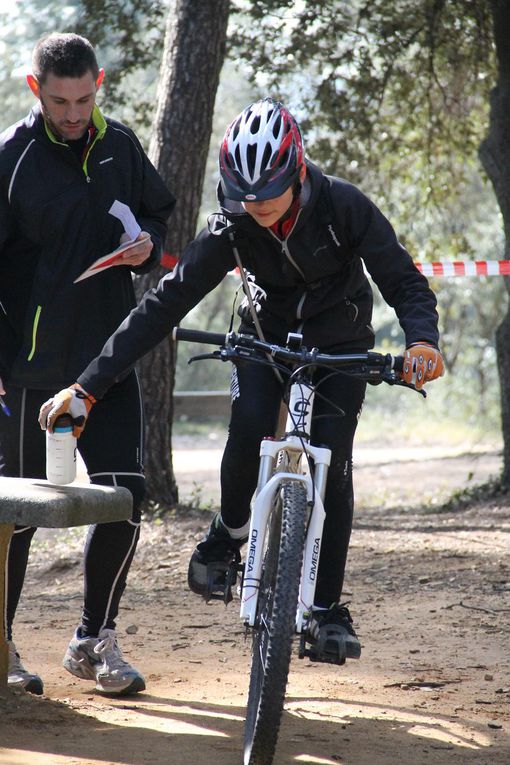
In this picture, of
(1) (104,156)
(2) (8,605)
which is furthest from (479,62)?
(2) (8,605)

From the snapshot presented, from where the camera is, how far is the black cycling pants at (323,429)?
371 centimetres

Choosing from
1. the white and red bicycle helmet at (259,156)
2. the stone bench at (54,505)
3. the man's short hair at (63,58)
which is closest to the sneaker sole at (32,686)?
the stone bench at (54,505)

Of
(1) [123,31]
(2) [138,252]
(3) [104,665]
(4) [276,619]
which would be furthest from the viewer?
(1) [123,31]

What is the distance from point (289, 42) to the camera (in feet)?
34.9

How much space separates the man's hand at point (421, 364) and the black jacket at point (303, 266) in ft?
0.46

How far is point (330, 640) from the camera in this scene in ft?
11.9

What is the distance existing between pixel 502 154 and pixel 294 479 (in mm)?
6913

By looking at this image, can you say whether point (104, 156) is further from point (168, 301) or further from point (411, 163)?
point (411, 163)

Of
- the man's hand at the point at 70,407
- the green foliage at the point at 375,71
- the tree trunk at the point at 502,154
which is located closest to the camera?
the man's hand at the point at 70,407

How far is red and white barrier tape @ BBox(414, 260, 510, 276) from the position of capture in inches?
344

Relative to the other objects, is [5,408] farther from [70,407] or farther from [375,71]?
[375,71]

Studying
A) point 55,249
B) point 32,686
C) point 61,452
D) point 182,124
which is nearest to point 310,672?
point 32,686

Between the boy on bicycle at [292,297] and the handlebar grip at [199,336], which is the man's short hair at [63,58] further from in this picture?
the handlebar grip at [199,336]

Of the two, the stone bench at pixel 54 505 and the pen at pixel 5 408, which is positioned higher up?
→ the pen at pixel 5 408
